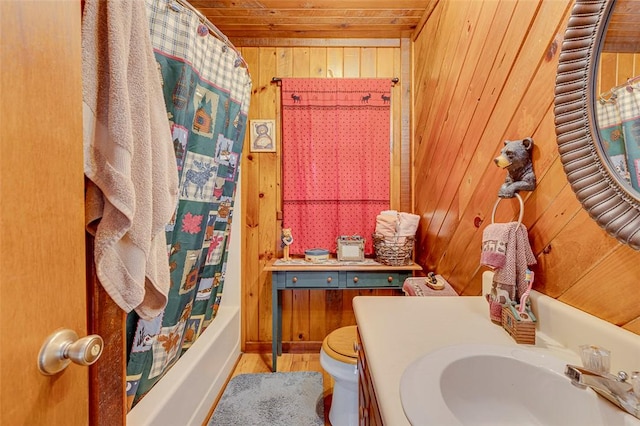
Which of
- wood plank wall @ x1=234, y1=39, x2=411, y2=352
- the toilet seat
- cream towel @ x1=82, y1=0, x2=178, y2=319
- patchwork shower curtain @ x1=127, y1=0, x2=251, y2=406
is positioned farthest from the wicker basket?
cream towel @ x1=82, y1=0, x2=178, y2=319

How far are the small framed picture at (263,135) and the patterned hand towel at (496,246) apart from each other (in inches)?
68.9

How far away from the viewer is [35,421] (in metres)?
0.47

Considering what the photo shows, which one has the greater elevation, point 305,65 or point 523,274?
point 305,65

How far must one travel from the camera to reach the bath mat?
1.63 m

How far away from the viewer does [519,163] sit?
981 mm

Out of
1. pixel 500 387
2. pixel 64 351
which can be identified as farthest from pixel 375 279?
pixel 64 351

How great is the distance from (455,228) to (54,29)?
A: 62.8 inches

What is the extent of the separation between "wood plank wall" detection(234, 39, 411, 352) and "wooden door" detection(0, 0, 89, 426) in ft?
6.01

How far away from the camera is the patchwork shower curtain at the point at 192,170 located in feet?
3.70

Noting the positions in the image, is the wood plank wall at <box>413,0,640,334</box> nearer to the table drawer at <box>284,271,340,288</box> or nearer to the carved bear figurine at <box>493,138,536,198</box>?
the carved bear figurine at <box>493,138,536,198</box>

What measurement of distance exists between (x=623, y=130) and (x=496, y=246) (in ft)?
1.43

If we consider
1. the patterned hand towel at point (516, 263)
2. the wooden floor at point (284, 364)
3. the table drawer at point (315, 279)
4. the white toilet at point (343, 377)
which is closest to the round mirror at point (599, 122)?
the patterned hand towel at point (516, 263)

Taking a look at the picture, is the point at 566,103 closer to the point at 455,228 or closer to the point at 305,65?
the point at 455,228

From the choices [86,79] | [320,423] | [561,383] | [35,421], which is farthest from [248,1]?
[320,423]
